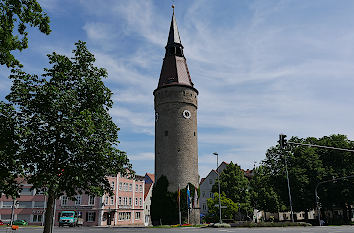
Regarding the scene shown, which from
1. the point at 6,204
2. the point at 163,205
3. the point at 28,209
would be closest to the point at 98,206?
the point at 163,205

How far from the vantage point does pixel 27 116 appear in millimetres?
12031

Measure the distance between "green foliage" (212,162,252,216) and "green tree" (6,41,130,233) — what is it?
122 feet

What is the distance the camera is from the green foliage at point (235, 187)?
47.8 m

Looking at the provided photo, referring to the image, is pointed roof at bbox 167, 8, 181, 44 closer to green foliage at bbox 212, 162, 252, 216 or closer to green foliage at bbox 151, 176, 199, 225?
green foliage at bbox 212, 162, 252, 216

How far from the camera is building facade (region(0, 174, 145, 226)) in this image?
52.7 metres

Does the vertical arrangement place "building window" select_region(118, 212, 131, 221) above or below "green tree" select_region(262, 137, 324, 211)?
below

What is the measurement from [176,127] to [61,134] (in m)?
34.7

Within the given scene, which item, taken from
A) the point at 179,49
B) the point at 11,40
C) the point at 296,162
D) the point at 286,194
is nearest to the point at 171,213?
→ the point at 286,194

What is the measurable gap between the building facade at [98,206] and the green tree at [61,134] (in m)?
39.1

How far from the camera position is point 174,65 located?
51.5 meters

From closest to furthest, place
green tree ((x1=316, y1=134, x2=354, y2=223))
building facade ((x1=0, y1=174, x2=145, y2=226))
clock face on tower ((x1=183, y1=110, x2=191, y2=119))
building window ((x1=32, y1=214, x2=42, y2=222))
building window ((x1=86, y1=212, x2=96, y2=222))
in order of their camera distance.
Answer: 1. green tree ((x1=316, y1=134, x2=354, y2=223))
2. clock face on tower ((x1=183, y1=110, x2=191, y2=119))
3. building window ((x1=86, y1=212, x2=96, y2=222))
4. building facade ((x1=0, y1=174, x2=145, y2=226))
5. building window ((x1=32, y1=214, x2=42, y2=222))

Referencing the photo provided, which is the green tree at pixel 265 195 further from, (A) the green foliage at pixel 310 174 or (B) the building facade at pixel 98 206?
(B) the building facade at pixel 98 206

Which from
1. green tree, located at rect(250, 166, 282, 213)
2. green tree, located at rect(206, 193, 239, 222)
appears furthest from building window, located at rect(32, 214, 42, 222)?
green tree, located at rect(250, 166, 282, 213)

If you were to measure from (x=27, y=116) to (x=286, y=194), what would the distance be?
41514mm
